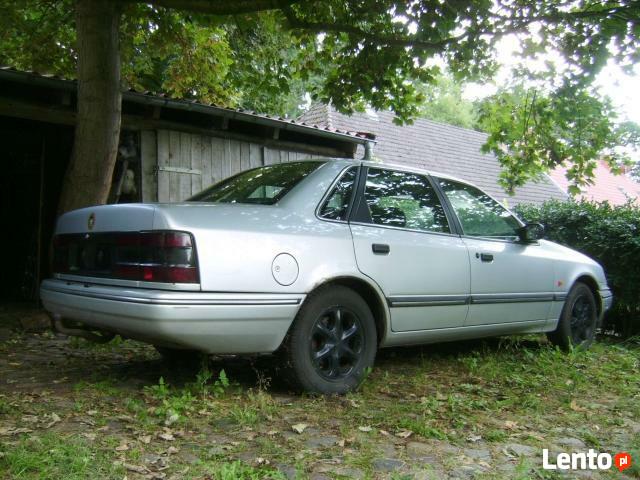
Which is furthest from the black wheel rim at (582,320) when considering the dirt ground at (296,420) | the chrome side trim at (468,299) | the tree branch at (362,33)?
the tree branch at (362,33)

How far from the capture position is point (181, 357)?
14.6 feet

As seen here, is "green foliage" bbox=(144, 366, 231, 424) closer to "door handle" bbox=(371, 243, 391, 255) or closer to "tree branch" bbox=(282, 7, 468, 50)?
"door handle" bbox=(371, 243, 391, 255)

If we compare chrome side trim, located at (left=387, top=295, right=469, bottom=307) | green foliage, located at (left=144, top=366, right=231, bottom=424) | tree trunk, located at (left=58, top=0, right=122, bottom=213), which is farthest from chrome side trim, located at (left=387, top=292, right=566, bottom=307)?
tree trunk, located at (left=58, top=0, right=122, bottom=213)

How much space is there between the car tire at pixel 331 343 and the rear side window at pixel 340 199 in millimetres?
484

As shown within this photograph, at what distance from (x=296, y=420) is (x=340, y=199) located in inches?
57.8

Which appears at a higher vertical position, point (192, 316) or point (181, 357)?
point (192, 316)

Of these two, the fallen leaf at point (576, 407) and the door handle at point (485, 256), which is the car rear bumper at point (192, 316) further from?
the fallen leaf at point (576, 407)

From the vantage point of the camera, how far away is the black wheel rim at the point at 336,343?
11.7 feet

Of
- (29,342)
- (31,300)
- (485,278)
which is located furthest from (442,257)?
(31,300)

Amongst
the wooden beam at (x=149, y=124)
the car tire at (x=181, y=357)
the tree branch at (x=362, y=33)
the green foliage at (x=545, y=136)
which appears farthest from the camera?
the green foliage at (x=545, y=136)

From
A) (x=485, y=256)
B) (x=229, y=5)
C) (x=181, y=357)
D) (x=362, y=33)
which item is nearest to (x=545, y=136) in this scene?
(x=362, y=33)

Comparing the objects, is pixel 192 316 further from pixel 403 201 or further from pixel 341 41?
pixel 341 41

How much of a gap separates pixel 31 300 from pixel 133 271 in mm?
5907

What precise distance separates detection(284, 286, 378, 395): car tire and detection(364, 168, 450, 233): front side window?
2.18ft
